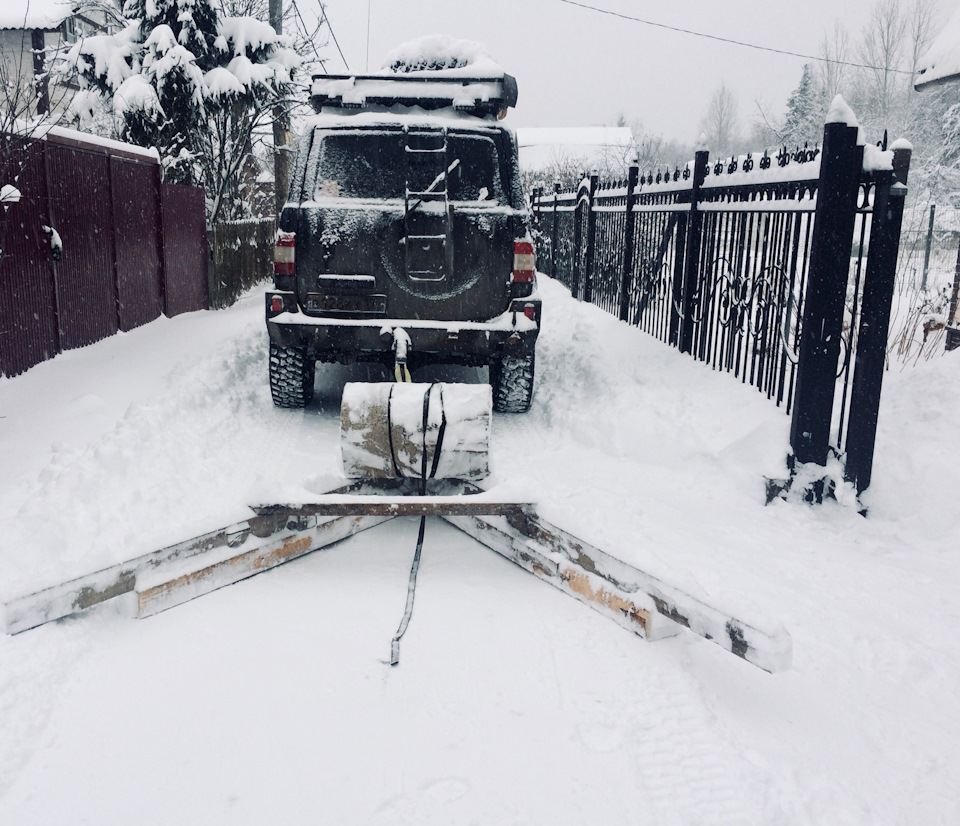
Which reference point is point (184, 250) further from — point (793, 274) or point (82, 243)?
point (793, 274)

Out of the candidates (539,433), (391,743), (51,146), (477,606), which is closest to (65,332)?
(51,146)

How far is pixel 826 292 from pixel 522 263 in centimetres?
219

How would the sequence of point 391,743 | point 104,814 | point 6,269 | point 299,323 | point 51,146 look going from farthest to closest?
point 51,146 < point 6,269 < point 299,323 < point 391,743 < point 104,814

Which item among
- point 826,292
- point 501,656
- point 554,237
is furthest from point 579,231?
point 501,656

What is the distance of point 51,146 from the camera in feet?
24.2

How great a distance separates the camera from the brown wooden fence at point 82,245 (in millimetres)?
6625

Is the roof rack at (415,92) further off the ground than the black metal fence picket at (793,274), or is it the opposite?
the roof rack at (415,92)

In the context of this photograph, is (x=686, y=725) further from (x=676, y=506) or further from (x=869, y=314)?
(x=869, y=314)

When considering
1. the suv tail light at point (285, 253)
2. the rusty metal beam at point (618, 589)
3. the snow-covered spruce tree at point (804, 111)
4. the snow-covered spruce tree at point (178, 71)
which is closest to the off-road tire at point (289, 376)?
the suv tail light at point (285, 253)

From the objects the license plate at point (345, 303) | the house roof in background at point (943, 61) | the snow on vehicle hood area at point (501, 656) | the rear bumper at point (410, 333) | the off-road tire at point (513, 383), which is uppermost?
the house roof in background at point (943, 61)

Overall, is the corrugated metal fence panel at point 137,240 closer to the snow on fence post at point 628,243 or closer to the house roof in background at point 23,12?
the snow on fence post at point 628,243

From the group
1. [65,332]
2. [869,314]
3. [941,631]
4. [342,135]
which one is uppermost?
[342,135]

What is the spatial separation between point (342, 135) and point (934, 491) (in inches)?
178

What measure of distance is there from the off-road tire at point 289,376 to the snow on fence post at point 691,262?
3.29m
